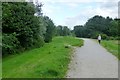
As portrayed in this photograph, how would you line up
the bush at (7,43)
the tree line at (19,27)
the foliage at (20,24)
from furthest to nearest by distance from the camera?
the foliage at (20,24) < the tree line at (19,27) < the bush at (7,43)

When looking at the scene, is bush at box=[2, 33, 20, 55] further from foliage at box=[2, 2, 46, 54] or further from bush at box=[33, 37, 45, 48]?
bush at box=[33, 37, 45, 48]

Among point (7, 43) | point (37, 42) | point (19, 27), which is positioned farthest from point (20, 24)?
point (37, 42)

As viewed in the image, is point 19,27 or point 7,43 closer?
point 7,43

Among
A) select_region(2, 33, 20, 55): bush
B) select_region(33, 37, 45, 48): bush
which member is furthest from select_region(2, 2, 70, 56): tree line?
select_region(33, 37, 45, 48): bush

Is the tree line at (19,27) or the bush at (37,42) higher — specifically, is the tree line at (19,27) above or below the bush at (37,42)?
above

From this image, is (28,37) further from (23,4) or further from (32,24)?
(23,4)

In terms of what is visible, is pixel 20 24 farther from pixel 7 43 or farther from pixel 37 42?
pixel 37 42

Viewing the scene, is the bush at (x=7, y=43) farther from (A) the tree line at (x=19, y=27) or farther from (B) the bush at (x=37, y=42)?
(B) the bush at (x=37, y=42)

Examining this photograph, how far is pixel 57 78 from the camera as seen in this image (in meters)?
11.5

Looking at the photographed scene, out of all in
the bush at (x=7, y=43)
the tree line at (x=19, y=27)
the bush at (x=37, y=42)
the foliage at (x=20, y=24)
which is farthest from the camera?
the bush at (x=37, y=42)

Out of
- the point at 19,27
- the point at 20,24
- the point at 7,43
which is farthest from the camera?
the point at 20,24

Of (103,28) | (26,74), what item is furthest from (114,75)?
(103,28)

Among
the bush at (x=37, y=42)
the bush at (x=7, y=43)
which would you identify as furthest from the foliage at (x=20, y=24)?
the bush at (x=37, y=42)

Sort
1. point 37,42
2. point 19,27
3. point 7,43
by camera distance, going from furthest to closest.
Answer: point 37,42 < point 19,27 < point 7,43
